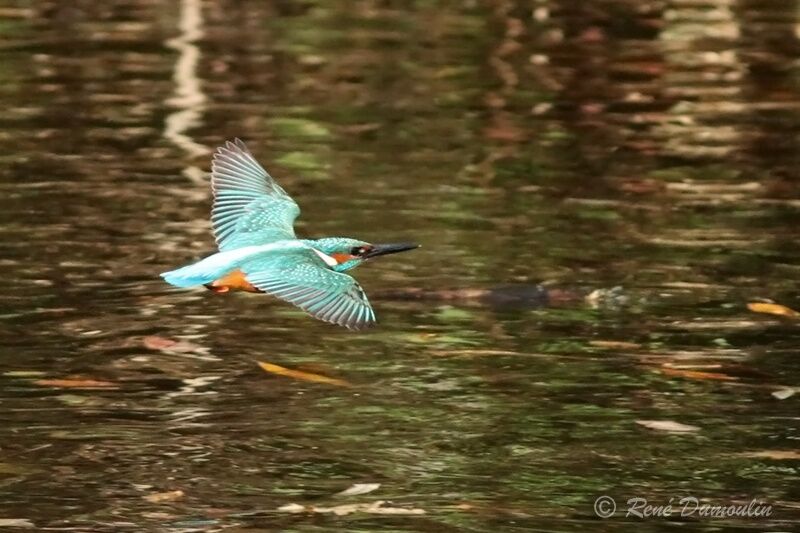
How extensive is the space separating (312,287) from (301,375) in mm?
1248

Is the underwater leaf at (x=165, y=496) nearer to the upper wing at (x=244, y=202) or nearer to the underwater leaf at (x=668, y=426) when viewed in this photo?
the upper wing at (x=244, y=202)

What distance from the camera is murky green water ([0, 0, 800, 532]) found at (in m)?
5.77

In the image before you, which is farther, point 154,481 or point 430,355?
point 430,355

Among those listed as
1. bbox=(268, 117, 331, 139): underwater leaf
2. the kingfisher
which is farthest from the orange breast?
A: bbox=(268, 117, 331, 139): underwater leaf

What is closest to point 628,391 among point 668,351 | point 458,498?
point 668,351

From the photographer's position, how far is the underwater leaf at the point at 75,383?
261 inches

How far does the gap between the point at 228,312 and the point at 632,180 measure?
3371 mm

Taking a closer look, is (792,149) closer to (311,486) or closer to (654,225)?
(654,225)

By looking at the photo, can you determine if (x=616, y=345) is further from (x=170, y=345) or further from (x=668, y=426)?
(x=170, y=345)

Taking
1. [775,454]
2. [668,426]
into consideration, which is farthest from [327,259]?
[775,454]

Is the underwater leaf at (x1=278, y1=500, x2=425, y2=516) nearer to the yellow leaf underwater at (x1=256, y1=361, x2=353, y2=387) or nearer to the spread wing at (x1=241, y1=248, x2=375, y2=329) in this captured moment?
the spread wing at (x1=241, y1=248, x2=375, y2=329)

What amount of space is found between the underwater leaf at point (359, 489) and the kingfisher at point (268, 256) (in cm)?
54

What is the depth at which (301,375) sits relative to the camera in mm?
6859

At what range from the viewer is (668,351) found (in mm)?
7172
